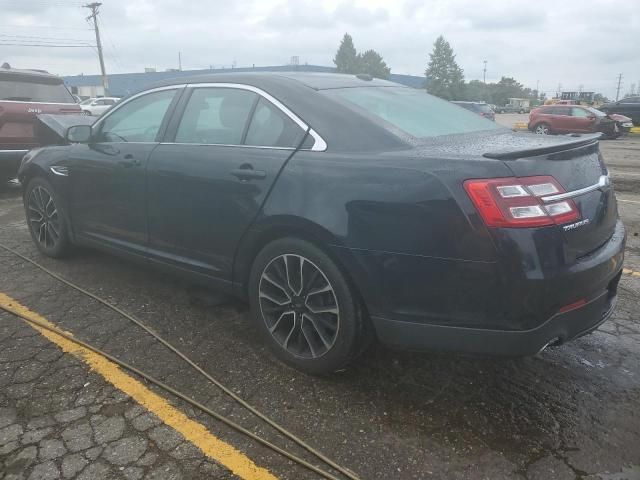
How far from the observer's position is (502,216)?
214cm

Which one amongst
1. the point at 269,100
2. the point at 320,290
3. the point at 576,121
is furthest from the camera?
the point at 576,121

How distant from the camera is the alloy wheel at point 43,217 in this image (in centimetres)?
461

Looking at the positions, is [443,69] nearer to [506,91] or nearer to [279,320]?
[506,91]

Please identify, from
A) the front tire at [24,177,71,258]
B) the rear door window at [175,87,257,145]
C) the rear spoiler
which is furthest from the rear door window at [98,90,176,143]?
the rear spoiler

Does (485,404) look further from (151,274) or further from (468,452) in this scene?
(151,274)

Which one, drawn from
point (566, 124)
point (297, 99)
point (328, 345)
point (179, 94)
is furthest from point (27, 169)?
point (566, 124)

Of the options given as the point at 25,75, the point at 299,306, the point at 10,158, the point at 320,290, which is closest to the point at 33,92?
the point at 25,75

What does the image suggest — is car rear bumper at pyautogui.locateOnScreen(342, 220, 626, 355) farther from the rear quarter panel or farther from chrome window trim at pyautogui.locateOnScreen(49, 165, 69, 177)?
chrome window trim at pyautogui.locateOnScreen(49, 165, 69, 177)

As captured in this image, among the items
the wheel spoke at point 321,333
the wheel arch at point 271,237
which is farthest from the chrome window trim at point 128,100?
the wheel spoke at point 321,333

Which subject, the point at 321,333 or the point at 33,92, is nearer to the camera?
the point at 321,333

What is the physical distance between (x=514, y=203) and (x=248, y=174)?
1.42m

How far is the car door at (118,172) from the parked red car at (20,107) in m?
3.80

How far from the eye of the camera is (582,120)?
821 inches

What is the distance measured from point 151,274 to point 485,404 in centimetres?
293
